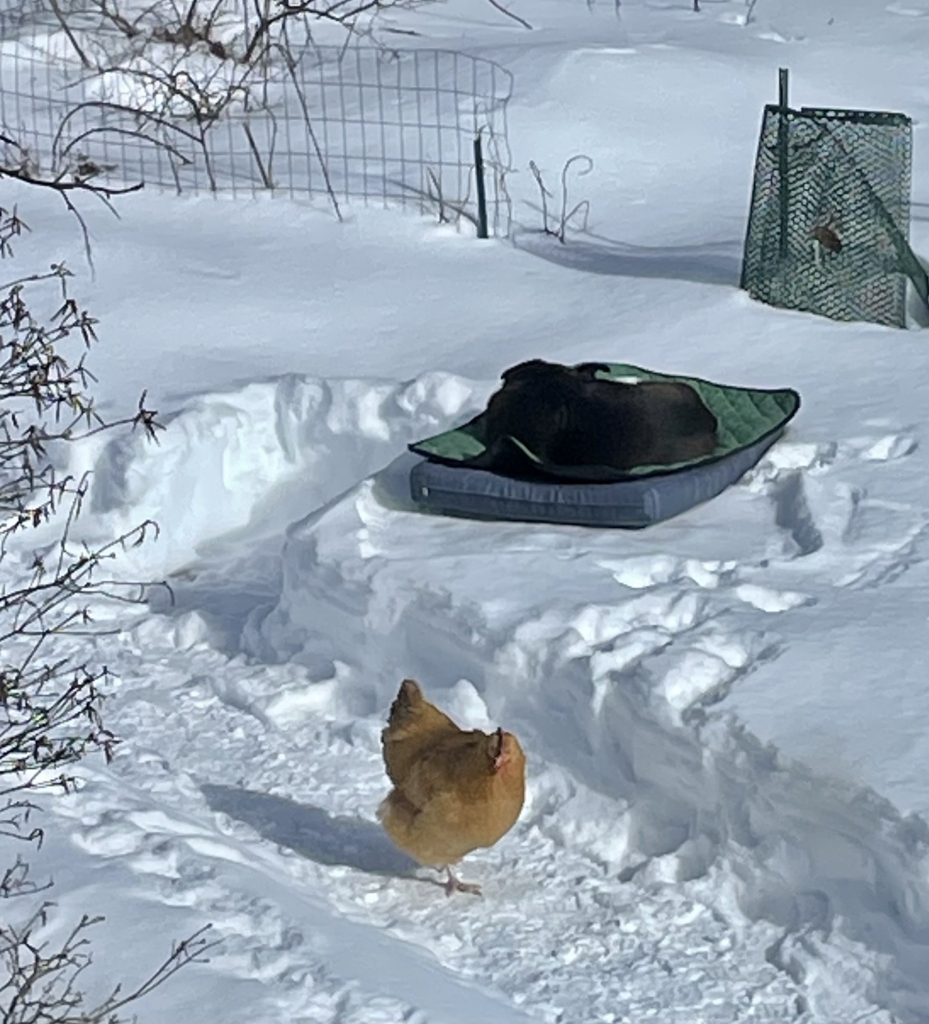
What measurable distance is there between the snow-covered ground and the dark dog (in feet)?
0.78

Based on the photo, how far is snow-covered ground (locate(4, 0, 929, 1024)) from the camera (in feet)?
14.2

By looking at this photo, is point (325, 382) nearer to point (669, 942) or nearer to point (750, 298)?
point (750, 298)

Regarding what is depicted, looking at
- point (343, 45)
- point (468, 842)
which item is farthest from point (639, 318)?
point (343, 45)

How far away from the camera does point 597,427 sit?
6.19 metres

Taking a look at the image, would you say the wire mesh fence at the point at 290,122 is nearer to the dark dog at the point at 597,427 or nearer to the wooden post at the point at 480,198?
the wooden post at the point at 480,198

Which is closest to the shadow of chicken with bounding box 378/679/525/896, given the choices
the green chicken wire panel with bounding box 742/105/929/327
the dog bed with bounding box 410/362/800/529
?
the dog bed with bounding box 410/362/800/529

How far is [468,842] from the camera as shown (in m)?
4.52

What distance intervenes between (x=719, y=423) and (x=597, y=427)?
541mm

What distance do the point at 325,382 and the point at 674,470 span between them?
158 cm

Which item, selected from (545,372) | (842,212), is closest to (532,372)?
(545,372)

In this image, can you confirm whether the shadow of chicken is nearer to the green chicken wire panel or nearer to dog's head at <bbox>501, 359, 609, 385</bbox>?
dog's head at <bbox>501, 359, 609, 385</bbox>

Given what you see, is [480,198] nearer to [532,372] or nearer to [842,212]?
[842,212]

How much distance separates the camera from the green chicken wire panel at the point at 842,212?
7.72 metres

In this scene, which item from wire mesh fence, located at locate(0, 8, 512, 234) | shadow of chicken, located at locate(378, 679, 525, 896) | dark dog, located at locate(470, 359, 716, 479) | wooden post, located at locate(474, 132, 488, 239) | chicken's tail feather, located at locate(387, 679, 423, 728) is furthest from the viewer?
wire mesh fence, located at locate(0, 8, 512, 234)
